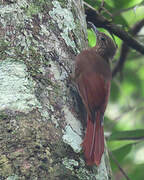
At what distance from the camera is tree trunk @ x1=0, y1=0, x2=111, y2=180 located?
79.4 inches

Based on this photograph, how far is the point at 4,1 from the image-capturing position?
2680 mm

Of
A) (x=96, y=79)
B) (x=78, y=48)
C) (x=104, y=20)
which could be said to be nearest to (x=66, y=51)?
(x=78, y=48)

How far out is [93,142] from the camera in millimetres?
2402

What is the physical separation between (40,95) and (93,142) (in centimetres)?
43

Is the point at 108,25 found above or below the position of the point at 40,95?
above

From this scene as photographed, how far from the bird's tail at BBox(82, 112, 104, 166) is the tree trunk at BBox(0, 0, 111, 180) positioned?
4 cm

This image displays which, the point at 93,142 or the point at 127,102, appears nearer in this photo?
the point at 93,142

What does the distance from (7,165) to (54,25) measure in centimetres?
115

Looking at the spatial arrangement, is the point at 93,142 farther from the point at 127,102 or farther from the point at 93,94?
the point at 127,102

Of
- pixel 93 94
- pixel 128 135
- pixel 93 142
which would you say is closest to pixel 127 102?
pixel 128 135

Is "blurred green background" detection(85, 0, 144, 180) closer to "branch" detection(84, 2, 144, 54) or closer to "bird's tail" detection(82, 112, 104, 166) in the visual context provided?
"branch" detection(84, 2, 144, 54)

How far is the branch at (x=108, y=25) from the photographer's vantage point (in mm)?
3854

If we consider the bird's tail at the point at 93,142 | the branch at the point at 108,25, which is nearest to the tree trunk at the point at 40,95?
the bird's tail at the point at 93,142

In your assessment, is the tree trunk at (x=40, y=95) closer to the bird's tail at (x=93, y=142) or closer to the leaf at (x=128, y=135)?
the bird's tail at (x=93, y=142)
